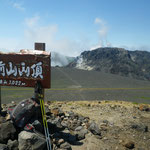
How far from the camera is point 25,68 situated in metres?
5.29

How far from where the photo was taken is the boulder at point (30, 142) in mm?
4246

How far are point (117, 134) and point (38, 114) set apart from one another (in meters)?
2.94

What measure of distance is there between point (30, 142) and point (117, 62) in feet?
154

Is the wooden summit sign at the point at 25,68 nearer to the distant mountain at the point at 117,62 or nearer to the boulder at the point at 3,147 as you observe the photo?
the boulder at the point at 3,147

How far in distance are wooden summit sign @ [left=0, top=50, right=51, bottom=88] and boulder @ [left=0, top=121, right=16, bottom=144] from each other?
1.27m

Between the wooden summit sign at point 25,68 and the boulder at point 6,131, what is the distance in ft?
4.16

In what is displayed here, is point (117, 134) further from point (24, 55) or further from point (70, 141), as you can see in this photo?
point (24, 55)

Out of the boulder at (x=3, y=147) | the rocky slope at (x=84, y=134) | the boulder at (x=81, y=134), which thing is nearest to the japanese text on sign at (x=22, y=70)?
the rocky slope at (x=84, y=134)

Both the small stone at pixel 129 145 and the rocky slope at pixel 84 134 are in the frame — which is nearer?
the rocky slope at pixel 84 134

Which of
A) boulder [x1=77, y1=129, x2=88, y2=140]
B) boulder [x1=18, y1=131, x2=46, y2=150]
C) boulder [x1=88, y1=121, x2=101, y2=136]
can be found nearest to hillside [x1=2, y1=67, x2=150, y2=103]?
boulder [x1=88, y1=121, x2=101, y2=136]

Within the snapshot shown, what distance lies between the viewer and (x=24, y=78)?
5.36 metres

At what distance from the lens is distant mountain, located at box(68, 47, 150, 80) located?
43219mm

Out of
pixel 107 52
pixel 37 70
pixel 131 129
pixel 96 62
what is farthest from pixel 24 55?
pixel 107 52

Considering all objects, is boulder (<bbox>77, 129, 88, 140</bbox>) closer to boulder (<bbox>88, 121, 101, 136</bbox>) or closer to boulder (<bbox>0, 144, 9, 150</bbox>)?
boulder (<bbox>88, 121, 101, 136</bbox>)
